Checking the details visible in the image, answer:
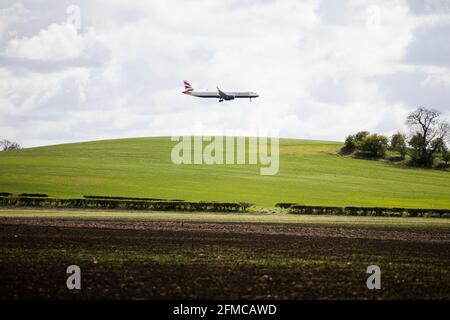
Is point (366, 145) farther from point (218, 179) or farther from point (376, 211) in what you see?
point (376, 211)

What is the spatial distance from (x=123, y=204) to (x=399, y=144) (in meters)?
90.3

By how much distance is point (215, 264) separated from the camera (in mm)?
22297

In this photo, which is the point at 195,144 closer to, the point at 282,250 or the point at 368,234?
the point at 368,234

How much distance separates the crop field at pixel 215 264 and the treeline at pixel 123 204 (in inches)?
Result: 1126

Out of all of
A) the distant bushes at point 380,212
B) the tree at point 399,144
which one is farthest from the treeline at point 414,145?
the distant bushes at point 380,212

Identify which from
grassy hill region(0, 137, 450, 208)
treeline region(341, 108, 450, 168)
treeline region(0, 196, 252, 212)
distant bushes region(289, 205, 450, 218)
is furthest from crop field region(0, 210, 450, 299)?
treeline region(341, 108, 450, 168)

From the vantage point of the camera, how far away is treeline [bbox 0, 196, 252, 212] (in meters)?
65.1


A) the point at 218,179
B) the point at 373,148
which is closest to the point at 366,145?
the point at 373,148

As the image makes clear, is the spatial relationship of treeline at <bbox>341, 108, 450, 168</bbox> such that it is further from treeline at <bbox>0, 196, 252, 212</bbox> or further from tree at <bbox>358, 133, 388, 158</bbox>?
treeline at <bbox>0, 196, 252, 212</bbox>

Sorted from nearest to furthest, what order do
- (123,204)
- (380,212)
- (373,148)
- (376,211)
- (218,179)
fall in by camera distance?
(380,212) < (376,211) < (123,204) < (218,179) < (373,148)

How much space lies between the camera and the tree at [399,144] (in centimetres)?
13838

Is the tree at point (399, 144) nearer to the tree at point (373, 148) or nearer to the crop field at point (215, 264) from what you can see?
the tree at point (373, 148)

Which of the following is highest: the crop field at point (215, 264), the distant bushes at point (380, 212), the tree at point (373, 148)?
the tree at point (373, 148)
